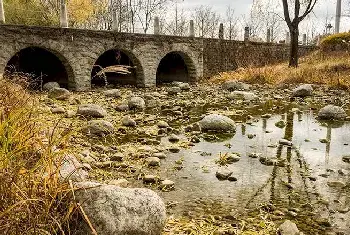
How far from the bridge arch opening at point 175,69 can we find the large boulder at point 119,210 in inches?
513

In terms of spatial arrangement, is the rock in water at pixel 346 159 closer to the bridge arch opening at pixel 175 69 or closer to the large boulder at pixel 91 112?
the large boulder at pixel 91 112

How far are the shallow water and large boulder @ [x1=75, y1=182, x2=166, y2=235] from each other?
2.56 feet

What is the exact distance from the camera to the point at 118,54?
13422 mm

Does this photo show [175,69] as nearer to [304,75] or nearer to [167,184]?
[304,75]

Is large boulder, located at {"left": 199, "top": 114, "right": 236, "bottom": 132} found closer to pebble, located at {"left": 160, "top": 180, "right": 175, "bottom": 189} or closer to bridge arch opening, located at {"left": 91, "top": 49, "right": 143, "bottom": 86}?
pebble, located at {"left": 160, "top": 180, "right": 175, "bottom": 189}

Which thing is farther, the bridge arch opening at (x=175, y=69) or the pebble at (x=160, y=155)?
the bridge arch opening at (x=175, y=69)

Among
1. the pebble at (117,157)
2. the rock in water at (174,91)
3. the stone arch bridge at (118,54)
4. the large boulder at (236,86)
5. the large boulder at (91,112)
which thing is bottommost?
the pebble at (117,157)

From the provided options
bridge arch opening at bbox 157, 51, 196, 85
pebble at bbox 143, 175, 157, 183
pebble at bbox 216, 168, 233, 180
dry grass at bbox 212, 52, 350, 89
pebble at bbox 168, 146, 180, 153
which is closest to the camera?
pebble at bbox 143, 175, 157, 183

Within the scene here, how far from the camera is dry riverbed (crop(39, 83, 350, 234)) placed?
2973mm

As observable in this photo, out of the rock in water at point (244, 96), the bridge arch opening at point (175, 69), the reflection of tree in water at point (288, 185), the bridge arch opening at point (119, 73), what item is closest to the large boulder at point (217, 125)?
the reflection of tree in water at point (288, 185)

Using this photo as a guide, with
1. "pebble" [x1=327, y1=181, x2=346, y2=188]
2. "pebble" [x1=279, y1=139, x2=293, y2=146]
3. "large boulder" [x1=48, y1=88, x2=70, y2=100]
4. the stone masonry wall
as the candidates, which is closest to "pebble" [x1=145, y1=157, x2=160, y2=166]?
"pebble" [x1=327, y1=181, x2=346, y2=188]

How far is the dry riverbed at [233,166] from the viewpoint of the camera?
9.75 feet

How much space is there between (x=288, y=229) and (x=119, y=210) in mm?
1328

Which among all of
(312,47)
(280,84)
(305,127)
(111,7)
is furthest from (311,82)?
(111,7)
